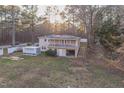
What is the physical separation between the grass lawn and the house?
0.07m

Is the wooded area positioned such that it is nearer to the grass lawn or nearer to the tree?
the tree

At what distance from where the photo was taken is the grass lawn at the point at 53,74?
2529 mm

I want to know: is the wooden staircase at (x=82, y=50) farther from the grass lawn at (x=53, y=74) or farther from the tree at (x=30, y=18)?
the tree at (x=30, y=18)

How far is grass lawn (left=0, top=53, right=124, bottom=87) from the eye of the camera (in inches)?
99.6

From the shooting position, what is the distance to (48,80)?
254 cm

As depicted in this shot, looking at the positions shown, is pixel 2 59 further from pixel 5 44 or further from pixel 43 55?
pixel 43 55

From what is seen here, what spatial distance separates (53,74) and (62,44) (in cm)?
31

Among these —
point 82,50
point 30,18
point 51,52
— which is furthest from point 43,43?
point 82,50

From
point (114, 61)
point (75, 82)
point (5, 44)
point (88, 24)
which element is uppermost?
point (88, 24)

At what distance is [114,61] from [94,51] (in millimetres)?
215

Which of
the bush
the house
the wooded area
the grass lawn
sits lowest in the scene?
the grass lawn

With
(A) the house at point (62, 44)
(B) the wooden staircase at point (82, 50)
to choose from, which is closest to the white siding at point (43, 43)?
(A) the house at point (62, 44)

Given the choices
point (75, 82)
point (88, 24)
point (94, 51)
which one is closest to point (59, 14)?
point (88, 24)

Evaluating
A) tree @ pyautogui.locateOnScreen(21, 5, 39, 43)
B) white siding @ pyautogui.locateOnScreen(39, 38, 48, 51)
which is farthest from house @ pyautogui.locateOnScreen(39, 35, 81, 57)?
tree @ pyautogui.locateOnScreen(21, 5, 39, 43)
